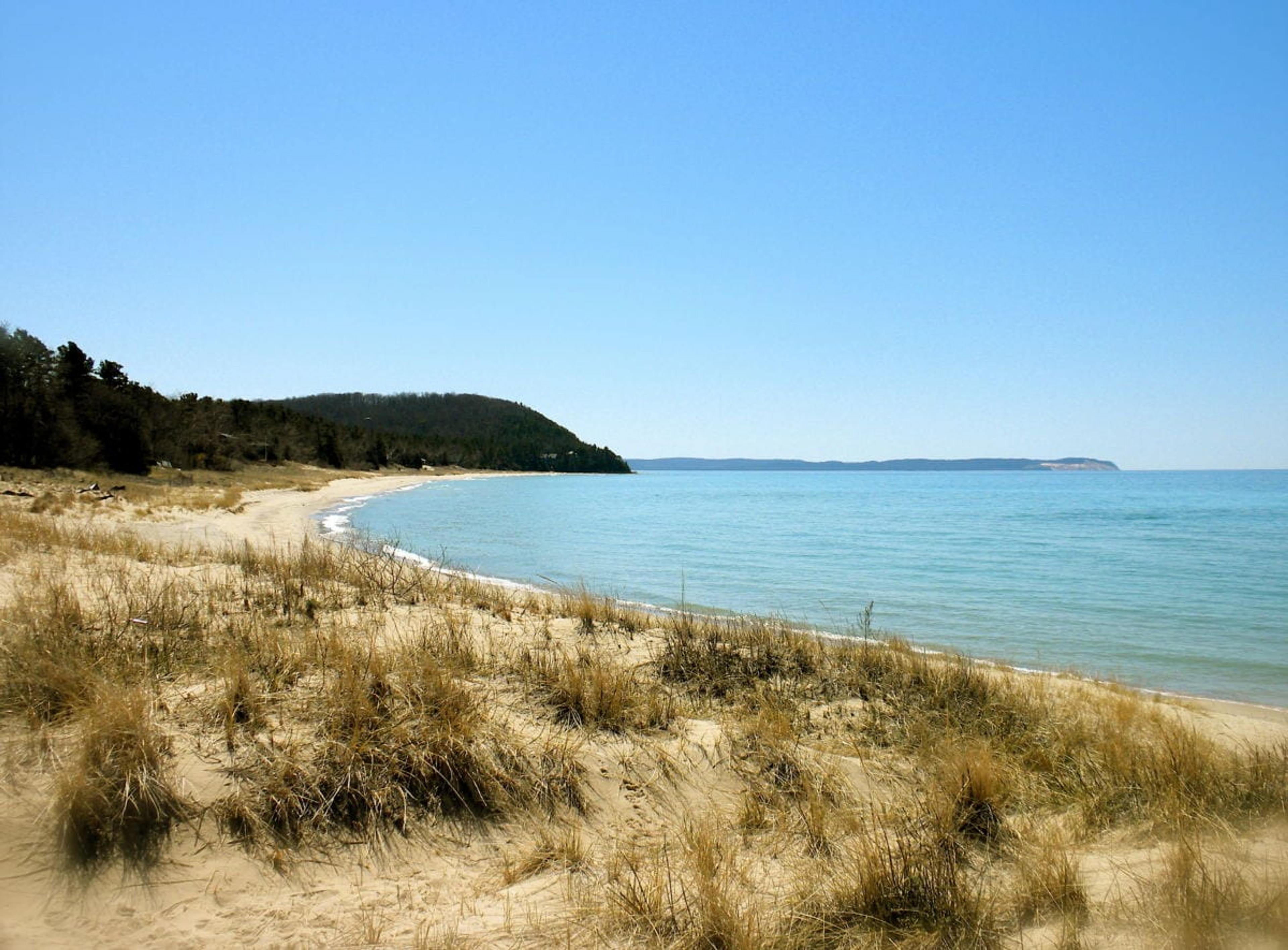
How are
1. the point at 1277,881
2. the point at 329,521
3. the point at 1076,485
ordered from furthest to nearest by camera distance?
the point at 1076,485
the point at 329,521
the point at 1277,881

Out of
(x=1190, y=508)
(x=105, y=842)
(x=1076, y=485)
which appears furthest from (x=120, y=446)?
(x=1076, y=485)

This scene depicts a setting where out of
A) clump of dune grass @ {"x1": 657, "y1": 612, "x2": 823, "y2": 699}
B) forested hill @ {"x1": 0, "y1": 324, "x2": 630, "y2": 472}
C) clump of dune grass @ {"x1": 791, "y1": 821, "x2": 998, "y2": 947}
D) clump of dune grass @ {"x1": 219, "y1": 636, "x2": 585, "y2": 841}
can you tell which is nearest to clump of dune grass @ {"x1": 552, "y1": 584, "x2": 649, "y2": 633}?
clump of dune grass @ {"x1": 657, "y1": 612, "x2": 823, "y2": 699}

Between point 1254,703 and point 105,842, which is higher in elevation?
point 105,842

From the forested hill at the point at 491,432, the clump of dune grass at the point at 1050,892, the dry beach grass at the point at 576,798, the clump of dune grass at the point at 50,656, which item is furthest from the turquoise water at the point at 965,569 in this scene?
the forested hill at the point at 491,432

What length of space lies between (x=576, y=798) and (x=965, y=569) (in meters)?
19.4

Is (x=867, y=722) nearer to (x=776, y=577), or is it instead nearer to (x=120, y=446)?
(x=776, y=577)

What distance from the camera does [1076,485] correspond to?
428 ft

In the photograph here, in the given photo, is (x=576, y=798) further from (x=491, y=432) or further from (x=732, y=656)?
(x=491, y=432)

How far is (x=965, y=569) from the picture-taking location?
2145cm

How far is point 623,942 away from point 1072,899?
2028 millimetres

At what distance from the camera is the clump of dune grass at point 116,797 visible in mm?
3652

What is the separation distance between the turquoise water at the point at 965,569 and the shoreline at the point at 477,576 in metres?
0.45

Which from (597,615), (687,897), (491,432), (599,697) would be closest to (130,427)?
(597,615)

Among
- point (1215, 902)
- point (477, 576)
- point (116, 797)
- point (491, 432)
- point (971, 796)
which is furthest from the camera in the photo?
point (491, 432)
